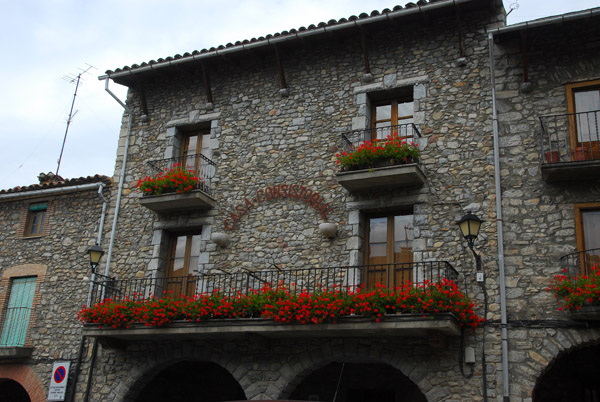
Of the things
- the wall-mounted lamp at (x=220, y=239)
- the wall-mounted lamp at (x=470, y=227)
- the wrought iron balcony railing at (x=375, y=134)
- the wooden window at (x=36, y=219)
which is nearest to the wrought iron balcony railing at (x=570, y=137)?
the wall-mounted lamp at (x=470, y=227)

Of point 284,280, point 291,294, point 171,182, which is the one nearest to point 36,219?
point 171,182

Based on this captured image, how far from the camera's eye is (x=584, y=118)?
10.9m

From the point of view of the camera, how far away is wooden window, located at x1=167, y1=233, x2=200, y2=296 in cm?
1300

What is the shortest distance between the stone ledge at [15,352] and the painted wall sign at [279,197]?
5219 mm

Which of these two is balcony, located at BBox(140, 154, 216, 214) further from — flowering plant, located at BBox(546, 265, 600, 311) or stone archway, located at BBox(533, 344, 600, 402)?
stone archway, located at BBox(533, 344, 600, 402)

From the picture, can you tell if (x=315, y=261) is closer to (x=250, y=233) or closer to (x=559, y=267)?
(x=250, y=233)

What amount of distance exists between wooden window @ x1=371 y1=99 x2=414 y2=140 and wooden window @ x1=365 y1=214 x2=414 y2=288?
1704mm

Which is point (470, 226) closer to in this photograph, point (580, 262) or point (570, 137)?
point (580, 262)

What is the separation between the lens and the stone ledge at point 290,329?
388 inches

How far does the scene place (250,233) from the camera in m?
12.7

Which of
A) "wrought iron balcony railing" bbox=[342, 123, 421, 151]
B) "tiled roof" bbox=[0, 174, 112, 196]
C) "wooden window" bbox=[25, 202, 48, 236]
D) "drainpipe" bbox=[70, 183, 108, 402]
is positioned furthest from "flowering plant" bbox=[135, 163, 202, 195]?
"wooden window" bbox=[25, 202, 48, 236]

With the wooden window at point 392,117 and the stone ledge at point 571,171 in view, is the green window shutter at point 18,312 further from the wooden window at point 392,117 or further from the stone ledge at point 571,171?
the stone ledge at point 571,171

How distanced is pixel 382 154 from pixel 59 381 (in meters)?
8.11

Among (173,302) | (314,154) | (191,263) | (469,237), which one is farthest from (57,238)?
(469,237)
